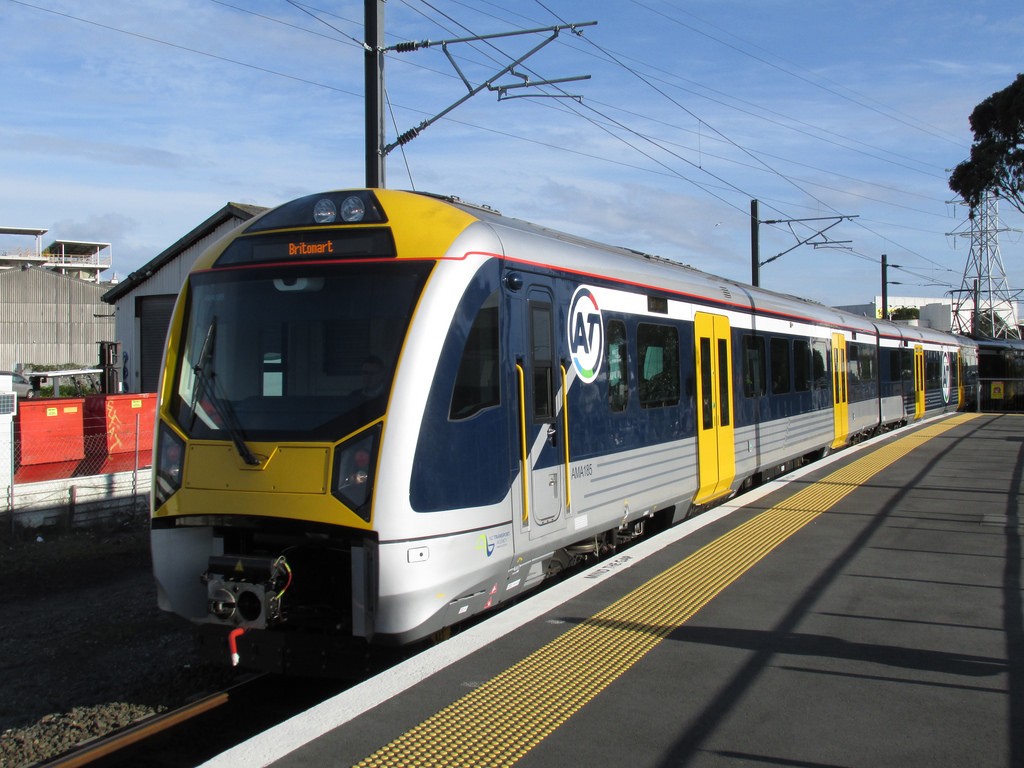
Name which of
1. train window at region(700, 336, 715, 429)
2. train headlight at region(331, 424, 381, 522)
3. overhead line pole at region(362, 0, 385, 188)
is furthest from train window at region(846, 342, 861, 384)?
train headlight at region(331, 424, 381, 522)

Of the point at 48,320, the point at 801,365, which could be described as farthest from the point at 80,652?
the point at 48,320

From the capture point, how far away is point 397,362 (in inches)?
214

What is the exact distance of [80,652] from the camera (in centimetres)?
747

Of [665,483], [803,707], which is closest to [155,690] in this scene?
[803,707]

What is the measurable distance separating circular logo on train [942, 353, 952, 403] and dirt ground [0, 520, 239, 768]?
2913 centimetres

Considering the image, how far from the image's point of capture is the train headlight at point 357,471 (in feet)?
17.2

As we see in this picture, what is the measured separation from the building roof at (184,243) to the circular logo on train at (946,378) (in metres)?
23.9

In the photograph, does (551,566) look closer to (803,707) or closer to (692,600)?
(692,600)

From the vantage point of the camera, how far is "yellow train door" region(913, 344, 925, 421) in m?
27.5

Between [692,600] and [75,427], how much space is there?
40.6ft

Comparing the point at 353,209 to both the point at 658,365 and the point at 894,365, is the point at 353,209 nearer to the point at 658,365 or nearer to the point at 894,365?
the point at 658,365

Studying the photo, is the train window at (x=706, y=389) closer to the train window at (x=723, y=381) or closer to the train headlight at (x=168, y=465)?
the train window at (x=723, y=381)

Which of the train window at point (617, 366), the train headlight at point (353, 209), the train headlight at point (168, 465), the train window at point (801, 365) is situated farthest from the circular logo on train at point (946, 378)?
the train headlight at point (168, 465)

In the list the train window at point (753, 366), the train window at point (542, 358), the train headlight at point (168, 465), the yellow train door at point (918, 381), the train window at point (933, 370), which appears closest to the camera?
the train headlight at point (168, 465)
